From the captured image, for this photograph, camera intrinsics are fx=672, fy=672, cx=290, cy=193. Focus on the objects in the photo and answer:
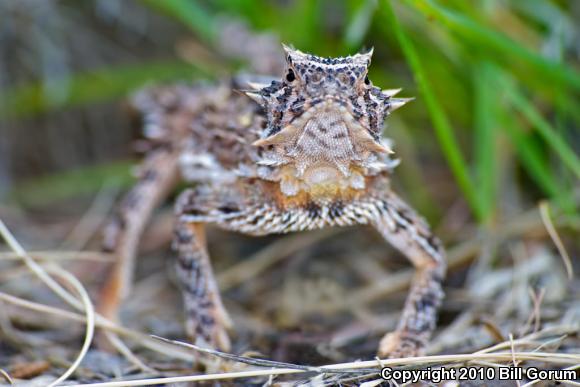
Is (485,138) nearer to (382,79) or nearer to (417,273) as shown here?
(382,79)

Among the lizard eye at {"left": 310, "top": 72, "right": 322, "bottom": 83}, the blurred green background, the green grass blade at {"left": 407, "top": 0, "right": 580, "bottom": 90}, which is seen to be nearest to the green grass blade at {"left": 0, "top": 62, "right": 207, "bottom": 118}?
the blurred green background

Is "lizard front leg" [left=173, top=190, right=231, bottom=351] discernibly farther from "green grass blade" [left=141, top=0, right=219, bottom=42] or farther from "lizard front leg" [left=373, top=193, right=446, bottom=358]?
"green grass blade" [left=141, top=0, right=219, bottom=42]

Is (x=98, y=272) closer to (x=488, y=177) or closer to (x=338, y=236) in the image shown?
(x=338, y=236)

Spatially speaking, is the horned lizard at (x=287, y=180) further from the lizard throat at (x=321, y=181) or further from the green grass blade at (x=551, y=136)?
the green grass blade at (x=551, y=136)

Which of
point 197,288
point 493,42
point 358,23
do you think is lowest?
point 197,288

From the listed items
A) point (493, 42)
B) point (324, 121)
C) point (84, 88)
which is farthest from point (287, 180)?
point (84, 88)

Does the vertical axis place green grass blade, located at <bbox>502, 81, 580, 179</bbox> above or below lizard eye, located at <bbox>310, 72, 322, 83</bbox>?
→ above
